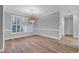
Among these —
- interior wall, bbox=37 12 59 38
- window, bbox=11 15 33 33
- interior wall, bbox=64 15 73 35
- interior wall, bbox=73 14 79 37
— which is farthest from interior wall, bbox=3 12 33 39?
interior wall, bbox=73 14 79 37

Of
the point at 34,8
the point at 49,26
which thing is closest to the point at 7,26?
the point at 34,8

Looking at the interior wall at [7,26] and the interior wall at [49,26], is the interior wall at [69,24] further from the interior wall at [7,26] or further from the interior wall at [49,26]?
the interior wall at [7,26]

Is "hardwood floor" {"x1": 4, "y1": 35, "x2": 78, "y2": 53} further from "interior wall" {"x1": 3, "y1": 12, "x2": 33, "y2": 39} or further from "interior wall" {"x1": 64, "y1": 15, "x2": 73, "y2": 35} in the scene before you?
"interior wall" {"x1": 64, "y1": 15, "x2": 73, "y2": 35}

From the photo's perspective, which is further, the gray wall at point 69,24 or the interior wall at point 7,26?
the gray wall at point 69,24

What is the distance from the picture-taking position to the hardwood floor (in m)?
2.01

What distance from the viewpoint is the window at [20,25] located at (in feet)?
6.75

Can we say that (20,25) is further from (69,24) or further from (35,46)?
(69,24)

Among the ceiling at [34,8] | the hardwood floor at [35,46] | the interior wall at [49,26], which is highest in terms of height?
the ceiling at [34,8]

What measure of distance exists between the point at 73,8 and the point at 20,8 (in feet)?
3.56

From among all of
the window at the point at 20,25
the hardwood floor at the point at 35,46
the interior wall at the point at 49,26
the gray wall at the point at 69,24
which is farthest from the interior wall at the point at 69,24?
the window at the point at 20,25

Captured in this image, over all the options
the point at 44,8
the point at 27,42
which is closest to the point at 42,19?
the point at 44,8

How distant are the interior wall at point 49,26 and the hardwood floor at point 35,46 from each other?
129 mm

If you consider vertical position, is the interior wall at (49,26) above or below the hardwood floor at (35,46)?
above

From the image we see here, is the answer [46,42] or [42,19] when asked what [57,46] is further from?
[42,19]
